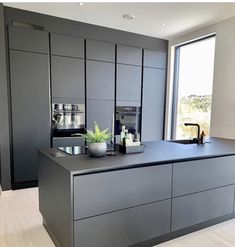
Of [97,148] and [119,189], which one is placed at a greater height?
[97,148]

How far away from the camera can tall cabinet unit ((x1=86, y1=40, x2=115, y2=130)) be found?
13.4ft

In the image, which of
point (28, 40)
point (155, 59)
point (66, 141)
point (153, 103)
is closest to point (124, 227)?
point (66, 141)

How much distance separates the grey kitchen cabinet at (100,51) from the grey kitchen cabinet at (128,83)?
27 cm

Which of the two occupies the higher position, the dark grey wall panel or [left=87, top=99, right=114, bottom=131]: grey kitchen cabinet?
the dark grey wall panel

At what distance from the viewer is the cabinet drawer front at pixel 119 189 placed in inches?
65.1

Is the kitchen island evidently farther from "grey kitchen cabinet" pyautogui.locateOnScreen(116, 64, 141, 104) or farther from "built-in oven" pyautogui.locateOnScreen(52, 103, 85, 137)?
"grey kitchen cabinet" pyautogui.locateOnScreen(116, 64, 141, 104)

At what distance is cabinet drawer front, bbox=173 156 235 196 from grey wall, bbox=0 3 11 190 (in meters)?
2.59

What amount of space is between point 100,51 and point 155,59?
137 cm

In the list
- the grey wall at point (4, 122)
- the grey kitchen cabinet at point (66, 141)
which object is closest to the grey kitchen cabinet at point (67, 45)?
the grey wall at point (4, 122)

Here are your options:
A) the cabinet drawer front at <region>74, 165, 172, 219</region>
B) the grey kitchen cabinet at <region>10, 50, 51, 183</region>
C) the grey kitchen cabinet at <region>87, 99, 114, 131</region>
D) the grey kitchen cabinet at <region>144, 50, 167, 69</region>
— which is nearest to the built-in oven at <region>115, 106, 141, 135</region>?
the grey kitchen cabinet at <region>87, 99, 114, 131</region>

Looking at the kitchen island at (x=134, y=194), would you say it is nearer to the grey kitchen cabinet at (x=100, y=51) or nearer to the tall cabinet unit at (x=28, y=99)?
the tall cabinet unit at (x=28, y=99)

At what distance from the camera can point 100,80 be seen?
4.19 m

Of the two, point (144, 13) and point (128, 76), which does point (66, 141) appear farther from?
point (144, 13)

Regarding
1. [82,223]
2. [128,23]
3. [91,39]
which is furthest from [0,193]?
[128,23]
